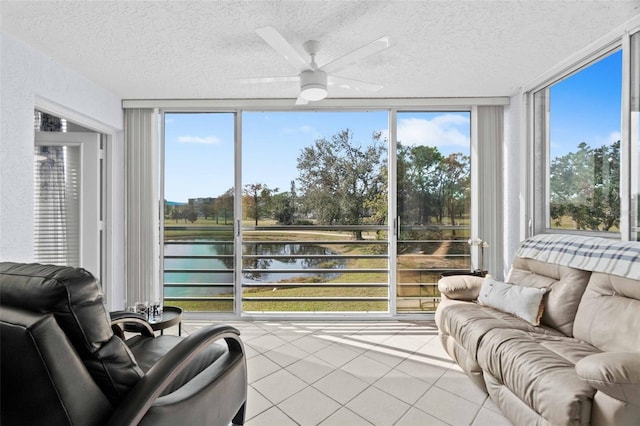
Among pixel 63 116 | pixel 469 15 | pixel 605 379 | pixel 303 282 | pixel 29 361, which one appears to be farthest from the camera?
pixel 303 282

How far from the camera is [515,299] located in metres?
2.38

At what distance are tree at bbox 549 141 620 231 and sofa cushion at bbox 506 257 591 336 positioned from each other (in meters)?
0.54

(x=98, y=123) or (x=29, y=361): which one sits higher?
(x=98, y=123)

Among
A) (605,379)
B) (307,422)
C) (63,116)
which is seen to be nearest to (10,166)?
(63,116)

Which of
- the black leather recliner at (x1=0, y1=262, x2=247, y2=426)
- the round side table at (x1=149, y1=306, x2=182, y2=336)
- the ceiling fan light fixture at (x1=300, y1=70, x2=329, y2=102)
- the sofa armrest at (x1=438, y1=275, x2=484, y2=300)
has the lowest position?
the round side table at (x1=149, y1=306, x2=182, y2=336)

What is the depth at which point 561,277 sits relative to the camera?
2.31m

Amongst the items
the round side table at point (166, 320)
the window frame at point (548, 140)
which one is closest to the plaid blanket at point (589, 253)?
the window frame at point (548, 140)

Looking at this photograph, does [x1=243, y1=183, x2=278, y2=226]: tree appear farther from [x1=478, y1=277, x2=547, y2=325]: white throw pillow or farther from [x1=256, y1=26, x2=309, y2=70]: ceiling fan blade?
[x1=478, y1=277, x2=547, y2=325]: white throw pillow

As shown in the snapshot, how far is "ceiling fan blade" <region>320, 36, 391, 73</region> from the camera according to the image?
1907mm

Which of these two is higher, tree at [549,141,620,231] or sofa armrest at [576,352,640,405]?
tree at [549,141,620,231]

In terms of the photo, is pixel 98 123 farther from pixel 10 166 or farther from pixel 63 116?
pixel 10 166

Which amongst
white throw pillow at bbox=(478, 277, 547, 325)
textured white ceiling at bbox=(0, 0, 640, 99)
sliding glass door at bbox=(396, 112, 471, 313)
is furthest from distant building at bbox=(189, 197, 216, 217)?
white throw pillow at bbox=(478, 277, 547, 325)

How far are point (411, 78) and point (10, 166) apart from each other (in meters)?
3.18

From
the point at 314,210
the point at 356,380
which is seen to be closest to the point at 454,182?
the point at 314,210
